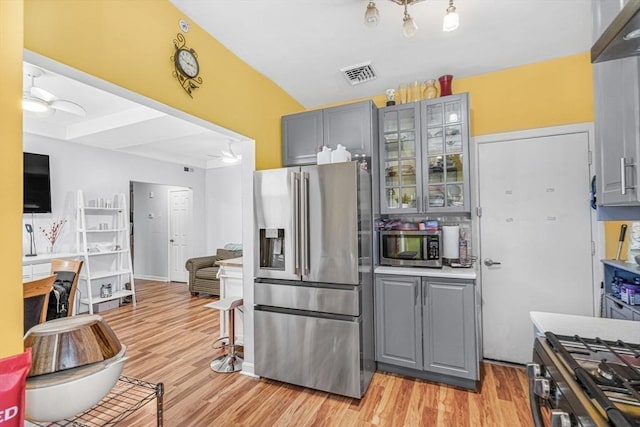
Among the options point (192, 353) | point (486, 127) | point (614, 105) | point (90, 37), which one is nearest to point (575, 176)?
point (486, 127)

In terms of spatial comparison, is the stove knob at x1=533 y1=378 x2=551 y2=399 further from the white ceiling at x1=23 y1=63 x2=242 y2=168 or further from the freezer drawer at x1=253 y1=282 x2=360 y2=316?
the white ceiling at x1=23 y1=63 x2=242 y2=168

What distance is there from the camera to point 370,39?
2.36 m

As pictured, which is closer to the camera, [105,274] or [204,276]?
[105,274]

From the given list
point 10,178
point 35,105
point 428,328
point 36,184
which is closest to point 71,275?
point 35,105

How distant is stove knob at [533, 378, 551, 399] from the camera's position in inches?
36.7

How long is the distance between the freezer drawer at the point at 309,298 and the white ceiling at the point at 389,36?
6.54ft

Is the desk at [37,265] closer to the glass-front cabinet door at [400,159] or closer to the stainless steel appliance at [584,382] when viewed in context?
the glass-front cabinet door at [400,159]

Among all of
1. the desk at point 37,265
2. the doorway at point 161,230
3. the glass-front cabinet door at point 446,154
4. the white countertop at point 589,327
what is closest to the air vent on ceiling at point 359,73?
the glass-front cabinet door at point 446,154

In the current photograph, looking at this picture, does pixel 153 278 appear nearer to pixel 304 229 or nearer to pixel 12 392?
pixel 304 229

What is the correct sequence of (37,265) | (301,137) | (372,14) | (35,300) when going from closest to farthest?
(372,14) < (35,300) < (301,137) < (37,265)

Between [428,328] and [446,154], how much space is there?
61.8 inches

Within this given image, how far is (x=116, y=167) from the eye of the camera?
524cm

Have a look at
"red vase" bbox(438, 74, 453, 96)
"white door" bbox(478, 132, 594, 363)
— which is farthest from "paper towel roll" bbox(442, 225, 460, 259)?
"red vase" bbox(438, 74, 453, 96)

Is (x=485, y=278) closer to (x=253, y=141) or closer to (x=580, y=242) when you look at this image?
(x=580, y=242)
